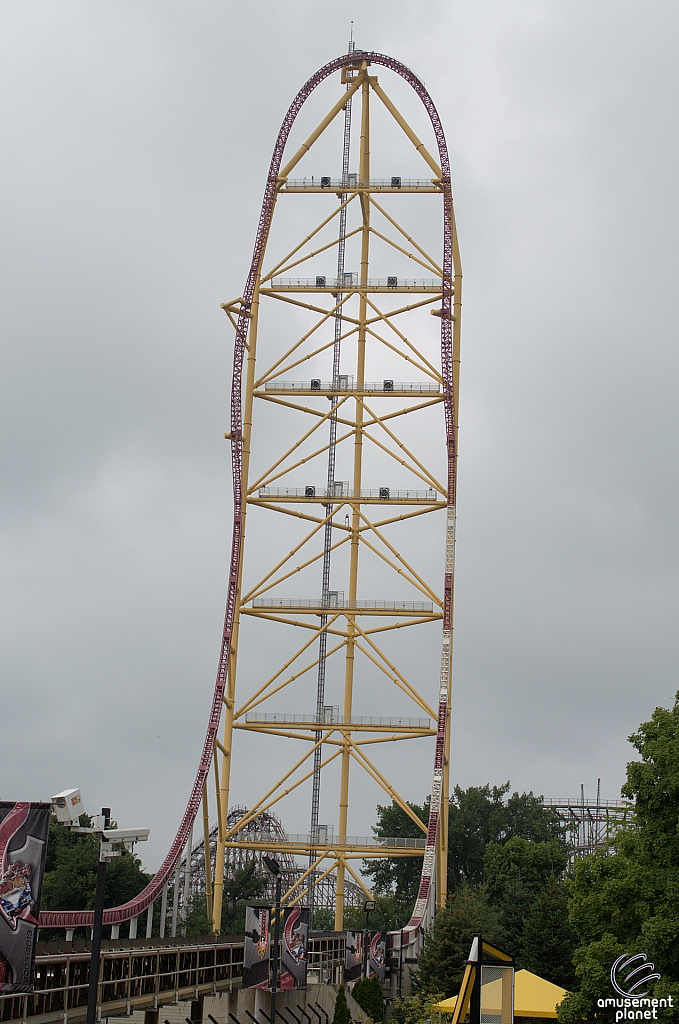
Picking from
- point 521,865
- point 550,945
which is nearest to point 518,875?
point 521,865

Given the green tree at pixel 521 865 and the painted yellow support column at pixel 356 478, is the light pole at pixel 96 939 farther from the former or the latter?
the green tree at pixel 521 865

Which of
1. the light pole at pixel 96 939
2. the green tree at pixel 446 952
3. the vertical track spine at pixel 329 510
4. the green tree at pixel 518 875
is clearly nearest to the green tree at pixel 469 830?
the green tree at pixel 518 875

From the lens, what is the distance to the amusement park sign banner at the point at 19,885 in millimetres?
11367

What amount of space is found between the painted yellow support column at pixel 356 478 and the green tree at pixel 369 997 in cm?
1060

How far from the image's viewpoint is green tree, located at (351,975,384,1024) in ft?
84.1

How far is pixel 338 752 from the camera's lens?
1485 inches

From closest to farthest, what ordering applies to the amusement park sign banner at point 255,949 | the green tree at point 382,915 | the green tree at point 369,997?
the amusement park sign banner at point 255,949 → the green tree at point 369,997 → the green tree at point 382,915

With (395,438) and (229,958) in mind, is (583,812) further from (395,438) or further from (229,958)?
(229,958)

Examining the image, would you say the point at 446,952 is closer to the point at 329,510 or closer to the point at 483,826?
the point at 329,510

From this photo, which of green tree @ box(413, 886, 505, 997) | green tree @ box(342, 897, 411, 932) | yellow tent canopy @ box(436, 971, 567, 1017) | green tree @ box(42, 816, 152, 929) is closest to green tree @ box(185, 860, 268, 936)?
green tree @ box(42, 816, 152, 929)

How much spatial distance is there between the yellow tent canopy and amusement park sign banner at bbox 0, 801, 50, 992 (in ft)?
35.4

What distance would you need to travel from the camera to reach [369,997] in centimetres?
2592

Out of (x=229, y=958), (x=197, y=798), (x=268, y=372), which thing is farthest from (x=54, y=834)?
(x=229, y=958)

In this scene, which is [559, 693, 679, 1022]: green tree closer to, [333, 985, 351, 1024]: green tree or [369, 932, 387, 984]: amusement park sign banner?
[333, 985, 351, 1024]: green tree
